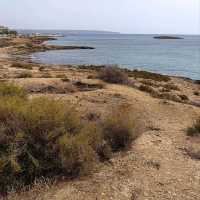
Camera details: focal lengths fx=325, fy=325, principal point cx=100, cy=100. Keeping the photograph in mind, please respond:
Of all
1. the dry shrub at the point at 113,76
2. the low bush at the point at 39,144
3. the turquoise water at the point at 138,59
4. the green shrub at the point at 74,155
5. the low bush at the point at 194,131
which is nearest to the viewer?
the low bush at the point at 39,144

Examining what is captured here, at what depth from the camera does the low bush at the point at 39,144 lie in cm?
515

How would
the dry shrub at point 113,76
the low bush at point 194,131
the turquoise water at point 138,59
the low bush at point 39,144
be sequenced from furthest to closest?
the turquoise water at point 138,59
the dry shrub at point 113,76
the low bush at point 194,131
the low bush at point 39,144

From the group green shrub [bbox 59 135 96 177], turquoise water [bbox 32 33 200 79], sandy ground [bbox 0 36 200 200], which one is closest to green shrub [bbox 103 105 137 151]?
sandy ground [bbox 0 36 200 200]

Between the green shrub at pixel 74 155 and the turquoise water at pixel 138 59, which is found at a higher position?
the green shrub at pixel 74 155

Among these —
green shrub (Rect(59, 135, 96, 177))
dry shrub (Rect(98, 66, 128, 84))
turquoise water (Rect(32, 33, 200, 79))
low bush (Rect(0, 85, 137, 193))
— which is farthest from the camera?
turquoise water (Rect(32, 33, 200, 79))

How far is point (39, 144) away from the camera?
217 inches

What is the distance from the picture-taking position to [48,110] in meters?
5.84

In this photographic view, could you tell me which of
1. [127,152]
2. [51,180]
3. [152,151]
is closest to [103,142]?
[127,152]

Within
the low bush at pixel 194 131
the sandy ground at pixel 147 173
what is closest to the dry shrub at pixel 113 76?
the sandy ground at pixel 147 173

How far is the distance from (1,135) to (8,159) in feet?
1.58

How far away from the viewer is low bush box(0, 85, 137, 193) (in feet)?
16.9

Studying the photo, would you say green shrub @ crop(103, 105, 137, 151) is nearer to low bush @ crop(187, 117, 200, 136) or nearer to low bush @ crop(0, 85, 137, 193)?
low bush @ crop(0, 85, 137, 193)

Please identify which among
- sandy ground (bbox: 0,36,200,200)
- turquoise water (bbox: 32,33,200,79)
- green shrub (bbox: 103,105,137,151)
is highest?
green shrub (bbox: 103,105,137,151)

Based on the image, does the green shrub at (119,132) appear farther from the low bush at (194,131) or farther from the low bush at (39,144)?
the low bush at (194,131)
